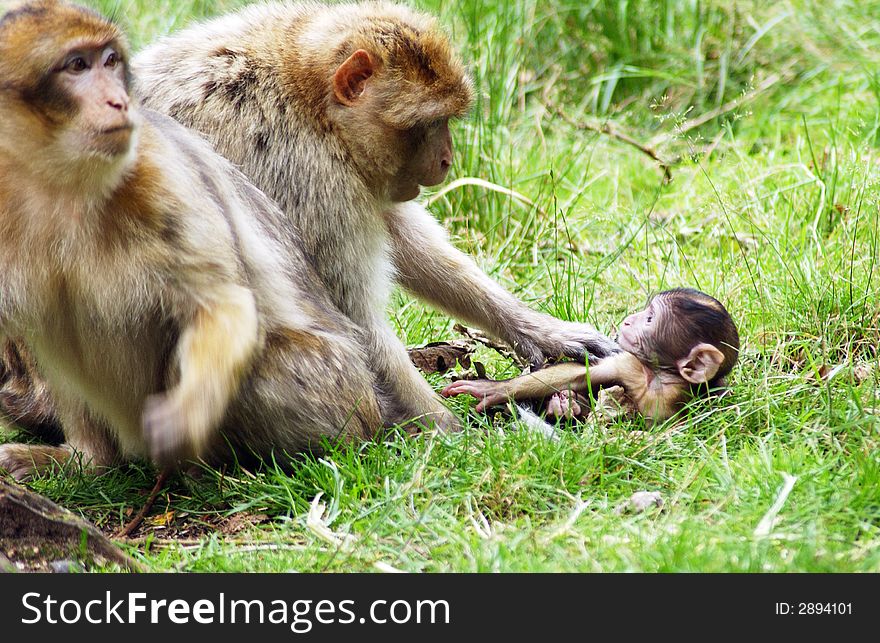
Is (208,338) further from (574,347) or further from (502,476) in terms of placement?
(574,347)

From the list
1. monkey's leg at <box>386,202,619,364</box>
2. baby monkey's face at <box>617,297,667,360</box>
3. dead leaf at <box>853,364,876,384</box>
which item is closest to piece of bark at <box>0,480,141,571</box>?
monkey's leg at <box>386,202,619,364</box>

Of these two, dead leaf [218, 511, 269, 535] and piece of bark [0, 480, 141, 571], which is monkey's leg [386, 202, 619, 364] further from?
piece of bark [0, 480, 141, 571]

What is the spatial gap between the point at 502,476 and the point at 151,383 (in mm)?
1238

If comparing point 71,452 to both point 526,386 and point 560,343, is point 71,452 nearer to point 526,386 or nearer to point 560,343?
point 526,386

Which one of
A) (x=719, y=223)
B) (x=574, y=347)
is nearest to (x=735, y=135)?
(x=719, y=223)

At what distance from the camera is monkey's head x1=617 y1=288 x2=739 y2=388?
4426 millimetres

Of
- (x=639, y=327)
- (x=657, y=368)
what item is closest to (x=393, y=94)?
(x=639, y=327)

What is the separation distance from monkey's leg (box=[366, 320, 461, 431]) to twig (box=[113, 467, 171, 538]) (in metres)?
0.86

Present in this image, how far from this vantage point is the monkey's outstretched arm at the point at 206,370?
3.55 m

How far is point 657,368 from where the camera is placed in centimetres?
451

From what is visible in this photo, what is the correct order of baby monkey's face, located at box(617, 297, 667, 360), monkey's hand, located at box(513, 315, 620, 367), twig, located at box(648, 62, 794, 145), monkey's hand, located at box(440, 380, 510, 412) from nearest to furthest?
baby monkey's face, located at box(617, 297, 667, 360), monkey's hand, located at box(440, 380, 510, 412), monkey's hand, located at box(513, 315, 620, 367), twig, located at box(648, 62, 794, 145)

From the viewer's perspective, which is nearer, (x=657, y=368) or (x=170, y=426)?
(x=170, y=426)

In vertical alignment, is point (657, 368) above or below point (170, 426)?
above

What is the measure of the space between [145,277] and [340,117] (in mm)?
1118
